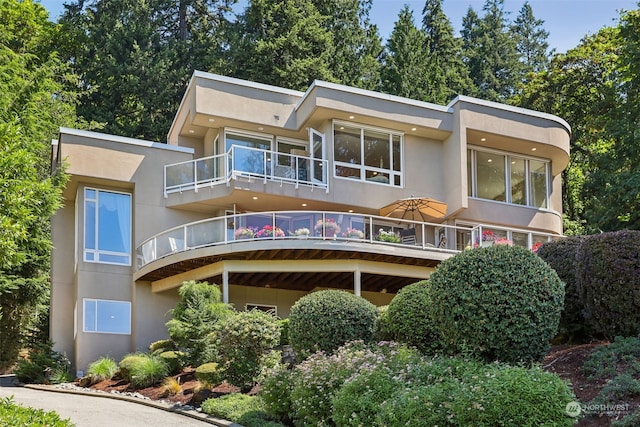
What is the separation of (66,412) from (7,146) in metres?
4.93

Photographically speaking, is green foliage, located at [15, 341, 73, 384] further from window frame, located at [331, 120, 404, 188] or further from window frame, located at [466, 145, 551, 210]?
window frame, located at [466, 145, 551, 210]

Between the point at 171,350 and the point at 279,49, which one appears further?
the point at 279,49

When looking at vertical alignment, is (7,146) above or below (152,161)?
below

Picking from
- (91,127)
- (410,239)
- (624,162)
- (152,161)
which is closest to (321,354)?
(410,239)

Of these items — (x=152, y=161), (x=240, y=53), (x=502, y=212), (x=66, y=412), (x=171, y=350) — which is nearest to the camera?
(x=66, y=412)

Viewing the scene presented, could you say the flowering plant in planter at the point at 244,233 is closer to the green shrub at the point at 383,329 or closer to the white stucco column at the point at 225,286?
the white stucco column at the point at 225,286

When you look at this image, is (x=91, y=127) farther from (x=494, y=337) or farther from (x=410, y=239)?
(x=494, y=337)

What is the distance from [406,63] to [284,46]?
20.7 ft

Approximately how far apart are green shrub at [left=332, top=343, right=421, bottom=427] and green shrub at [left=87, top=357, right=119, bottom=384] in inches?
407

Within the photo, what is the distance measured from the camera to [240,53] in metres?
37.8

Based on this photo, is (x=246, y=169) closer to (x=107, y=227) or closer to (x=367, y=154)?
(x=367, y=154)

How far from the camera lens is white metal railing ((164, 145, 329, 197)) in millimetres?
23859

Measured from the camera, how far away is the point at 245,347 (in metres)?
15.9

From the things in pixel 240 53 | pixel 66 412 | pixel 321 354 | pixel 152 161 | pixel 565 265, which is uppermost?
pixel 240 53
